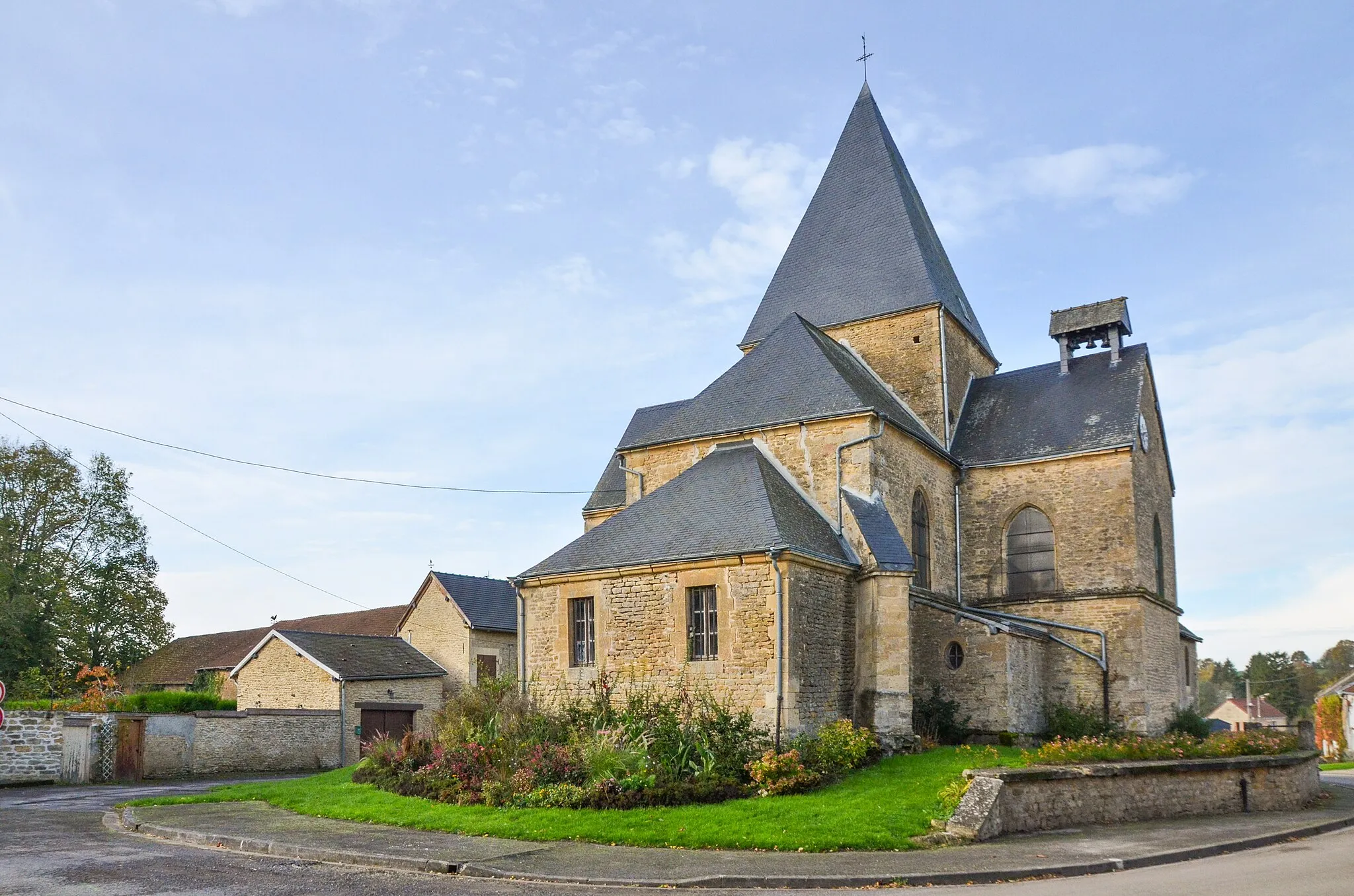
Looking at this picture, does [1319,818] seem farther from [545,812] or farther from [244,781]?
[244,781]

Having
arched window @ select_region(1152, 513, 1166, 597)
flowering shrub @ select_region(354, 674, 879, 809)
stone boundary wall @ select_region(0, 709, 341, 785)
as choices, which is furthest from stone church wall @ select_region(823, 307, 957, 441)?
stone boundary wall @ select_region(0, 709, 341, 785)

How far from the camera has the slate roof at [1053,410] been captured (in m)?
23.1

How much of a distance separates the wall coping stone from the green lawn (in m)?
0.98

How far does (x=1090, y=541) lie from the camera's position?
882 inches

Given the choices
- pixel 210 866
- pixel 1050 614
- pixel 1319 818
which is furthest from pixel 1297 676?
pixel 210 866

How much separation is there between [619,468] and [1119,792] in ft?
59.4

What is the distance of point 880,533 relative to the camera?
18188 mm

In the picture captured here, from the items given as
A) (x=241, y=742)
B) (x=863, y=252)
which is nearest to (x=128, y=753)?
(x=241, y=742)

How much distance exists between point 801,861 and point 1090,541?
49.4 ft

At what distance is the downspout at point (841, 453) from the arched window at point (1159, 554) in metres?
9.44

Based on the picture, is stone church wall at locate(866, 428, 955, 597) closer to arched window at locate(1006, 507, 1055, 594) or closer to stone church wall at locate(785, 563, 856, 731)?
arched window at locate(1006, 507, 1055, 594)

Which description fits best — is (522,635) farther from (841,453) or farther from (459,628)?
(459,628)

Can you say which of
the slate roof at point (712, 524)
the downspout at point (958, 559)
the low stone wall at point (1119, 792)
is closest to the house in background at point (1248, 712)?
the downspout at point (958, 559)

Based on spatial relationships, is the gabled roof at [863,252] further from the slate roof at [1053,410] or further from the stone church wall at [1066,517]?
the stone church wall at [1066,517]
